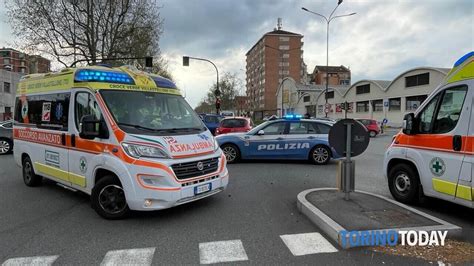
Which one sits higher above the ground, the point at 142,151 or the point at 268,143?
the point at 142,151

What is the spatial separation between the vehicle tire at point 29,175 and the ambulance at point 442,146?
7.54 meters

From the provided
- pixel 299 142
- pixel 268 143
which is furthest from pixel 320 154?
pixel 268 143

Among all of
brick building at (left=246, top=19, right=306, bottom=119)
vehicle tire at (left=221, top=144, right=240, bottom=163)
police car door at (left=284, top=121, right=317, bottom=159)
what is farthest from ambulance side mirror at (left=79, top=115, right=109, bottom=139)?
Result: brick building at (left=246, top=19, right=306, bottom=119)

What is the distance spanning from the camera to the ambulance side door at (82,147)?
4.99m

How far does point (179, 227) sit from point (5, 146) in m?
13.3

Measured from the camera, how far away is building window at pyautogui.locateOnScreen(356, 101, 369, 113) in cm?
4746

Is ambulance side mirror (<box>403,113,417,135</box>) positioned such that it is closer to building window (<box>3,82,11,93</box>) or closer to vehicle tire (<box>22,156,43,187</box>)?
vehicle tire (<box>22,156,43,187</box>)

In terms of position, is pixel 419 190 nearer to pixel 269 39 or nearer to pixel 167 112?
pixel 167 112

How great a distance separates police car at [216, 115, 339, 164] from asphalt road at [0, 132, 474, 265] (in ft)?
10.3

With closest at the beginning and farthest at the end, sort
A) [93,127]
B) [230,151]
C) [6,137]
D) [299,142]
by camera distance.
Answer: [93,127]
[299,142]
[230,151]
[6,137]

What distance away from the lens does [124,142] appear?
4.60 meters

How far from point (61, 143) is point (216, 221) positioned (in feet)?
10.7

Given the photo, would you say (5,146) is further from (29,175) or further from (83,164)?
(83,164)

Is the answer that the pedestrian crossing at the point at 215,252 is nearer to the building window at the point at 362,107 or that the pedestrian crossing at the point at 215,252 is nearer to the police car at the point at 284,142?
the police car at the point at 284,142
